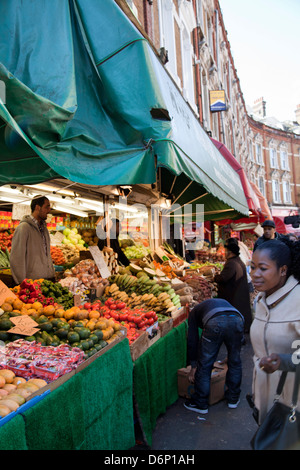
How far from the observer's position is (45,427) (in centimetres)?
198

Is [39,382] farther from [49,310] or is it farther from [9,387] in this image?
[49,310]

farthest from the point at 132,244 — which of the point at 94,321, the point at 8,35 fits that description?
the point at 8,35

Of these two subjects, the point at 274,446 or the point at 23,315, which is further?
the point at 23,315

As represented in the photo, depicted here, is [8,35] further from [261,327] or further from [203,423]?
[203,423]

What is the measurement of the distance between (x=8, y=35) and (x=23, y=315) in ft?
9.20

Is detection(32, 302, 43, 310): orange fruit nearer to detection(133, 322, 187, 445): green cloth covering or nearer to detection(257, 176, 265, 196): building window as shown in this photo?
detection(133, 322, 187, 445): green cloth covering

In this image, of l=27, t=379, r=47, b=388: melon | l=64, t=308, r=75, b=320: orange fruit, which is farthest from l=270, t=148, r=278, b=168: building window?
l=27, t=379, r=47, b=388: melon

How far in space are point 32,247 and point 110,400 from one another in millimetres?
2589

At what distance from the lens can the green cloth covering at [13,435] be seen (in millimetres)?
1644

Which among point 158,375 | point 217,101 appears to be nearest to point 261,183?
point 217,101

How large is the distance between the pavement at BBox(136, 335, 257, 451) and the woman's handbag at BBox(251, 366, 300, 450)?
6.08ft

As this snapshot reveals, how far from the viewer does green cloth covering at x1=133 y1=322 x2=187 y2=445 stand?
3324 millimetres

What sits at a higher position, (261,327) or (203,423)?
(261,327)

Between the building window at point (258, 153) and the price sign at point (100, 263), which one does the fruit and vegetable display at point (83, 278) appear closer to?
the price sign at point (100, 263)
